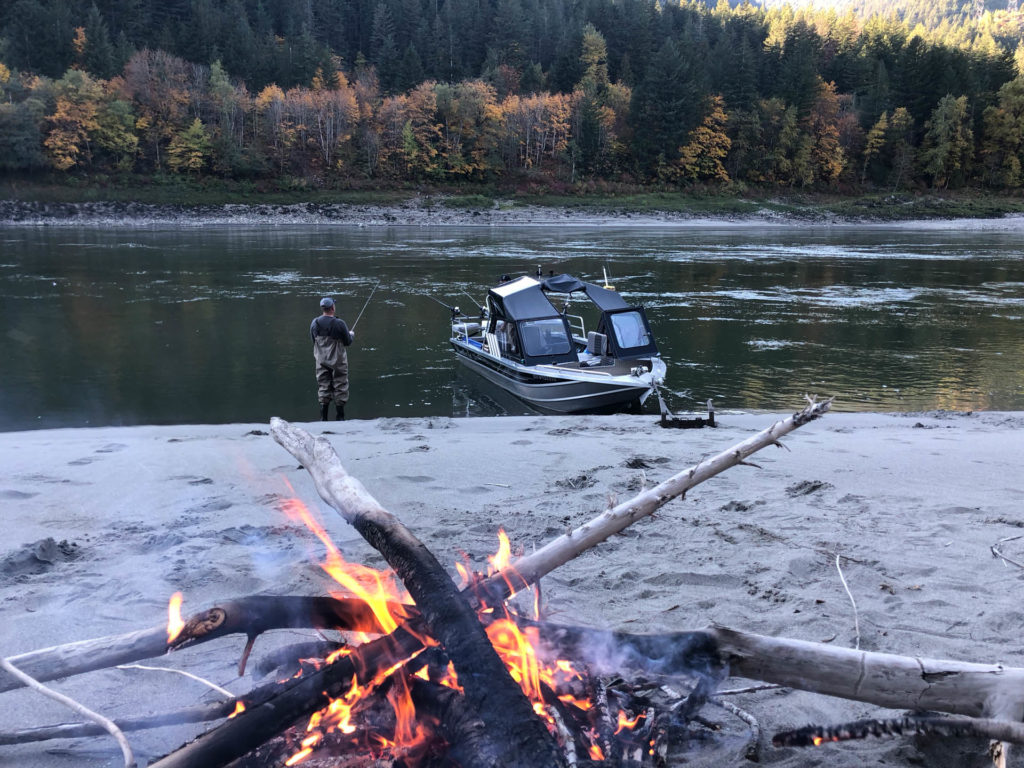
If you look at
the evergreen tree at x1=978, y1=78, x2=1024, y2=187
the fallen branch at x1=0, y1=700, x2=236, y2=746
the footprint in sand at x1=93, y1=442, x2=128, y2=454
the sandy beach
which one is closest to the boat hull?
the sandy beach

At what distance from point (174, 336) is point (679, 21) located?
150615mm

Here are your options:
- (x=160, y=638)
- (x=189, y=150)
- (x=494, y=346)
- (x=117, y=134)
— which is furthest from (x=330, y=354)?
(x=117, y=134)

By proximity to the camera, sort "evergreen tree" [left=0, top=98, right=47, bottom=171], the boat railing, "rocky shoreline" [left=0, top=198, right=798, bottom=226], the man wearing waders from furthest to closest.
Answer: "evergreen tree" [left=0, top=98, right=47, bottom=171] → "rocky shoreline" [left=0, top=198, right=798, bottom=226] → the boat railing → the man wearing waders

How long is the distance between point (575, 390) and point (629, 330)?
212 cm

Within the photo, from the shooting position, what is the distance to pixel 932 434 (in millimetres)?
9820

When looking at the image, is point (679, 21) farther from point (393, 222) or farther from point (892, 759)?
point (892, 759)

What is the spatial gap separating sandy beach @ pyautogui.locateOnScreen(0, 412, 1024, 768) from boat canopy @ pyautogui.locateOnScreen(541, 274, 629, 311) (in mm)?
6308

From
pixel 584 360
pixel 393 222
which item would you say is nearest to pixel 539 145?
pixel 393 222

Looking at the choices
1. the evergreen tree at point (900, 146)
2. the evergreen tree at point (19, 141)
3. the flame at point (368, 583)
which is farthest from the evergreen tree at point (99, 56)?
the flame at point (368, 583)

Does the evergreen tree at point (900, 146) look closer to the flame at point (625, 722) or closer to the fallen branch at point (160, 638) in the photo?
the flame at point (625, 722)

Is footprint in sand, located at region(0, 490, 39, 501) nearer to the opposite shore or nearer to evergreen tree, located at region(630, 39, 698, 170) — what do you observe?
the opposite shore

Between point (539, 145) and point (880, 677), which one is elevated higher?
point (539, 145)

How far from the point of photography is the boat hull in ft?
45.5

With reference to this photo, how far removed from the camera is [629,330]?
15414mm
